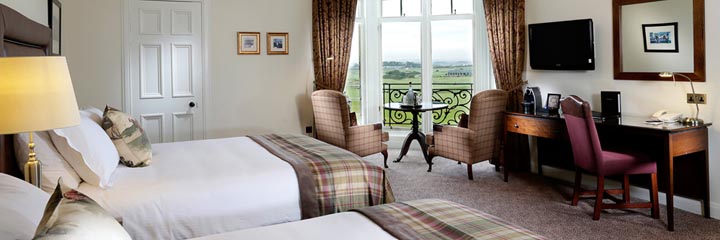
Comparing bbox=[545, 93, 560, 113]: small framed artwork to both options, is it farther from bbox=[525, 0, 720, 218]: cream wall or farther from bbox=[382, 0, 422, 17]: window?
bbox=[382, 0, 422, 17]: window

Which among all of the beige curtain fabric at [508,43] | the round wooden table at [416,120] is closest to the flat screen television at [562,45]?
the beige curtain fabric at [508,43]

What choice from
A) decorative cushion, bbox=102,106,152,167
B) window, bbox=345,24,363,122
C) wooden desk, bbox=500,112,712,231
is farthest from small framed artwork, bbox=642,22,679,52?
decorative cushion, bbox=102,106,152,167

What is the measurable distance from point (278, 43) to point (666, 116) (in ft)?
13.4

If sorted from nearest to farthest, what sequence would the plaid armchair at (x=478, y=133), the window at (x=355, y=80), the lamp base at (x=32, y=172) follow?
the lamp base at (x=32, y=172)
the plaid armchair at (x=478, y=133)
the window at (x=355, y=80)

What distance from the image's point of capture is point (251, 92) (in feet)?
19.3

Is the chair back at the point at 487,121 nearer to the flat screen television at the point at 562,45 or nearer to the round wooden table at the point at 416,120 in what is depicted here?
the flat screen television at the point at 562,45

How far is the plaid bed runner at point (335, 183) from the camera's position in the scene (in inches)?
103

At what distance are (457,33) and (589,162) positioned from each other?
10.1ft

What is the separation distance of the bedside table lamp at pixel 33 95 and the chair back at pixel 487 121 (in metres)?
3.68

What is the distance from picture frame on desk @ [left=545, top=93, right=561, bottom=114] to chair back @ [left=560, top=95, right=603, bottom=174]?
754mm

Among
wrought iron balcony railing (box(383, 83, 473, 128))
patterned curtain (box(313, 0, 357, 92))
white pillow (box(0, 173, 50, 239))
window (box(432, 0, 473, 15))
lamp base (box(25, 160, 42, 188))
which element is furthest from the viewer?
wrought iron balcony railing (box(383, 83, 473, 128))

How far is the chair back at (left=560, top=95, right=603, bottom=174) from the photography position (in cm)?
356

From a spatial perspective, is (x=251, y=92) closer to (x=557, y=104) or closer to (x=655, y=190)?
(x=557, y=104)

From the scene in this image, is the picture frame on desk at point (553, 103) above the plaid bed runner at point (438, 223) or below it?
above
